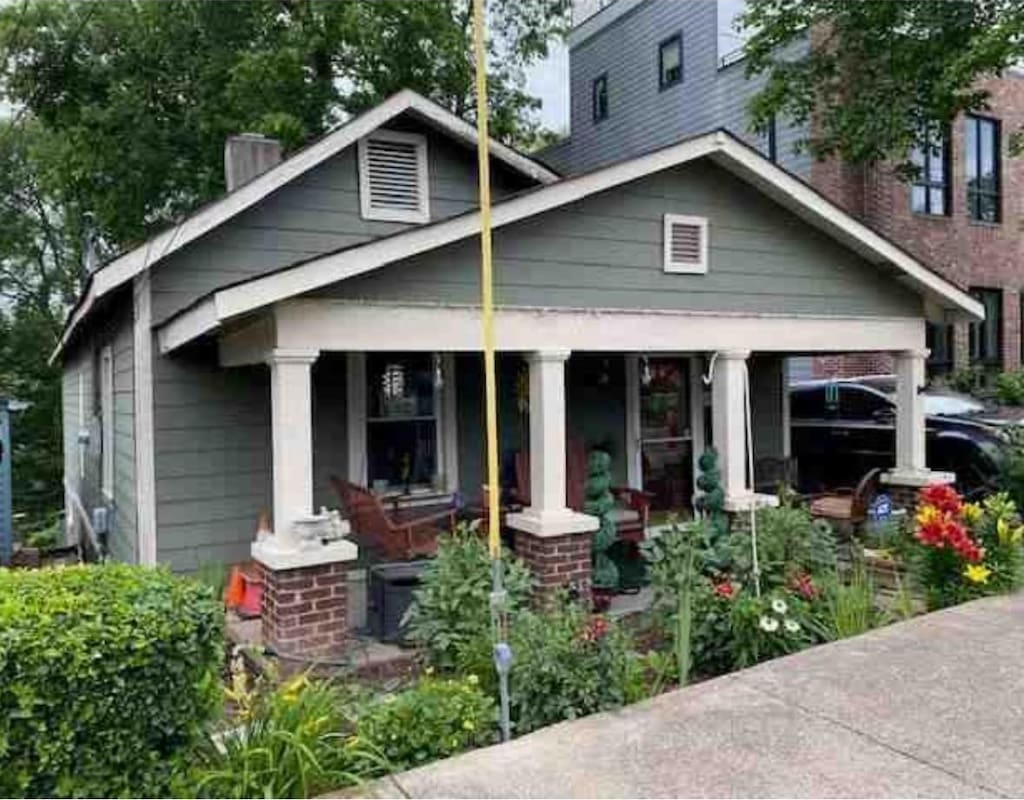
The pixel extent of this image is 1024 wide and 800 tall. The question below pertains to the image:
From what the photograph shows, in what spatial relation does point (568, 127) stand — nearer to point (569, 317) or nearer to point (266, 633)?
point (569, 317)

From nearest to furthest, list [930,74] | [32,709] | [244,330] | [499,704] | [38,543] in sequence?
[32,709] < [499,704] < [244,330] < [930,74] < [38,543]

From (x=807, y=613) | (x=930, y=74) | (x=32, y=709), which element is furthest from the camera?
(x=930, y=74)

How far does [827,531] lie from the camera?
6.30 meters

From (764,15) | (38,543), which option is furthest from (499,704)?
(38,543)

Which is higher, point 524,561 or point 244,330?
point 244,330

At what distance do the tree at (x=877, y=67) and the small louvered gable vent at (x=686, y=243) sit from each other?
17.4ft

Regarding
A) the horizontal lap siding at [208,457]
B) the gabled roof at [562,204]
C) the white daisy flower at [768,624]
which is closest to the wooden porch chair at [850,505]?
the gabled roof at [562,204]

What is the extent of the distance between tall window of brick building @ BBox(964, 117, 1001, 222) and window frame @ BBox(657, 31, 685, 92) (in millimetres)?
5898

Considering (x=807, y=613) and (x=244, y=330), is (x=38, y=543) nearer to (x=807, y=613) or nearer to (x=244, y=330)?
(x=244, y=330)

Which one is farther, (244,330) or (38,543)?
(38,543)

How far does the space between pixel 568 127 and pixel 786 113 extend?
987 cm

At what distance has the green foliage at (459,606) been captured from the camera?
16.0 ft

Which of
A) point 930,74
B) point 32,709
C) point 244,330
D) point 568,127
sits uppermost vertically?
point 568,127

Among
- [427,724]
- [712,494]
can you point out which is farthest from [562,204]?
[427,724]
